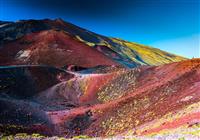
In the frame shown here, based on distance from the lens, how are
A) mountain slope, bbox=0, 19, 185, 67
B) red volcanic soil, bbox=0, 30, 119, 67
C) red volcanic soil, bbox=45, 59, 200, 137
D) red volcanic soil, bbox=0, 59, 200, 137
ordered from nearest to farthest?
red volcanic soil, bbox=0, 59, 200, 137 < red volcanic soil, bbox=45, 59, 200, 137 < red volcanic soil, bbox=0, 30, 119, 67 < mountain slope, bbox=0, 19, 185, 67

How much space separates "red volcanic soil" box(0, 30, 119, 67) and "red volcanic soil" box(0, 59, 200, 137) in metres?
41.7

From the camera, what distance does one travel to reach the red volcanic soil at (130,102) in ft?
106

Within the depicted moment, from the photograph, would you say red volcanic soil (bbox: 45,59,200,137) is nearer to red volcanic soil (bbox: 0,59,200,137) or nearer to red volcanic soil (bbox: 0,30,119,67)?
red volcanic soil (bbox: 0,59,200,137)

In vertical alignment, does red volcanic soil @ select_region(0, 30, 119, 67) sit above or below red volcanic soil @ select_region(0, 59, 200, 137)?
above

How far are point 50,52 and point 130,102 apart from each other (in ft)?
240

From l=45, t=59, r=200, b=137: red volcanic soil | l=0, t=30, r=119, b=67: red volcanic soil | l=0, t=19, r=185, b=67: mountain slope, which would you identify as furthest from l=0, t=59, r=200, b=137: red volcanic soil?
l=0, t=19, r=185, b=67: mountain slope

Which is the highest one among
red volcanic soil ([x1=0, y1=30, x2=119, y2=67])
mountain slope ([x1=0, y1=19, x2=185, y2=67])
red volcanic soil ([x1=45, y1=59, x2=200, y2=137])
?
mountain slope ([x1=0, y1=19, x2=185, y2=67])

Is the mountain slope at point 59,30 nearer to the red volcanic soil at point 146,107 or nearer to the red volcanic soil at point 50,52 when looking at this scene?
the red volcanic soil at point 50,52

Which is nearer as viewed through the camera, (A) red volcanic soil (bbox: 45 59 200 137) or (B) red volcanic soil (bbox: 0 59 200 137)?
(B) red volcanic soil (bbox: 0 59 200 137)

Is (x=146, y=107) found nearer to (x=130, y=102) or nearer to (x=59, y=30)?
(x=130, y=102)

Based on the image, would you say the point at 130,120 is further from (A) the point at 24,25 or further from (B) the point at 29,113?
(A) the point at 24,25

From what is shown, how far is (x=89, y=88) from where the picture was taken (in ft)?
217

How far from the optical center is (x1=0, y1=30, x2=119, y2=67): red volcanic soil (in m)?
110

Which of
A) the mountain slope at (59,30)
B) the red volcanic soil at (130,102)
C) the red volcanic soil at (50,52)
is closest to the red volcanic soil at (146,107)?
the red volcanic soil at (130,102)
